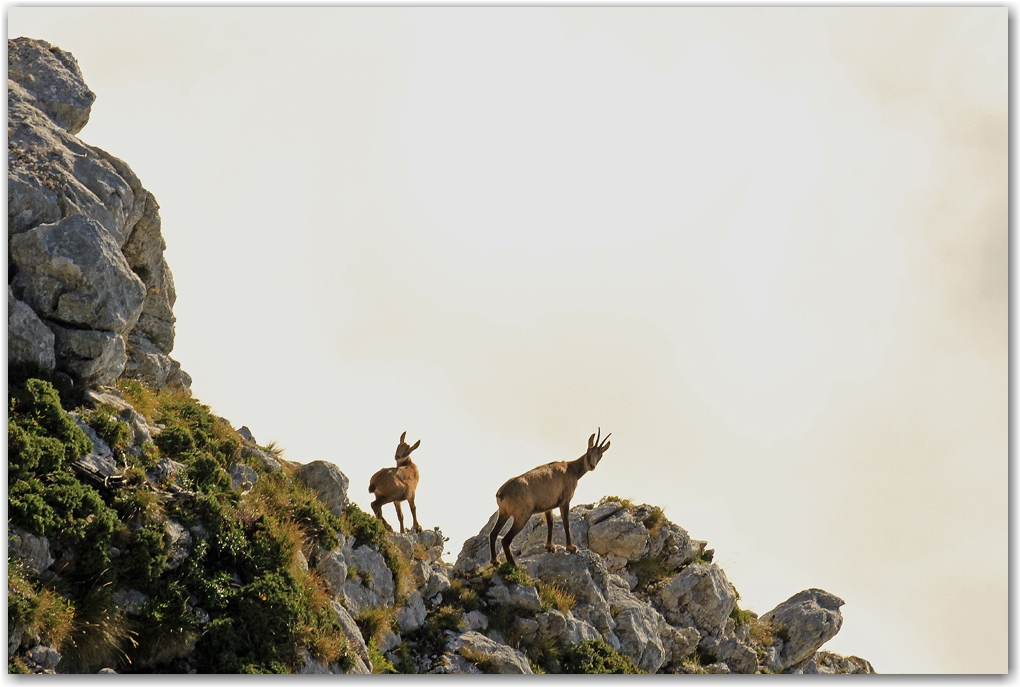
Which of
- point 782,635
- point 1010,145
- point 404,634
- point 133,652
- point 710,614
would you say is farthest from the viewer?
point 782,635

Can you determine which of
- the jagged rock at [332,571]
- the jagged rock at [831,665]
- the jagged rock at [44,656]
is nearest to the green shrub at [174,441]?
the jagged rock at [332,571]

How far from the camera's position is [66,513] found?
50.2ft

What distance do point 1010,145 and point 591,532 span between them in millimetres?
17559

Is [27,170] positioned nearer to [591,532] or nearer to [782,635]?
[591,532]

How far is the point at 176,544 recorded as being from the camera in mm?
16688

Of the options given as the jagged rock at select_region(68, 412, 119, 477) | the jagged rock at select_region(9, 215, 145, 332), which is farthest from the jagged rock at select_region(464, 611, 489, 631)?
Result: the jagged rock at select_region(9, 215, 145, 332)

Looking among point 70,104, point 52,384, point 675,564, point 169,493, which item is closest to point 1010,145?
point 675,564

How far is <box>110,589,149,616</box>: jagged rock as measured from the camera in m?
15.3

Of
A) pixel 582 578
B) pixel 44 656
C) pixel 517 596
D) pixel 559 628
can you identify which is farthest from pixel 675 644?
pixel 44 656

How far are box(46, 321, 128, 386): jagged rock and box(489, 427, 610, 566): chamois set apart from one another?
1096 cm

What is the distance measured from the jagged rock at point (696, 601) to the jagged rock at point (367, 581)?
37.4ft

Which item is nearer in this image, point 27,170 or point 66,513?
point 66,513

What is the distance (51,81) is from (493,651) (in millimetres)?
19046

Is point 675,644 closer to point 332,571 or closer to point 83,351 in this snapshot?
point 332,571
